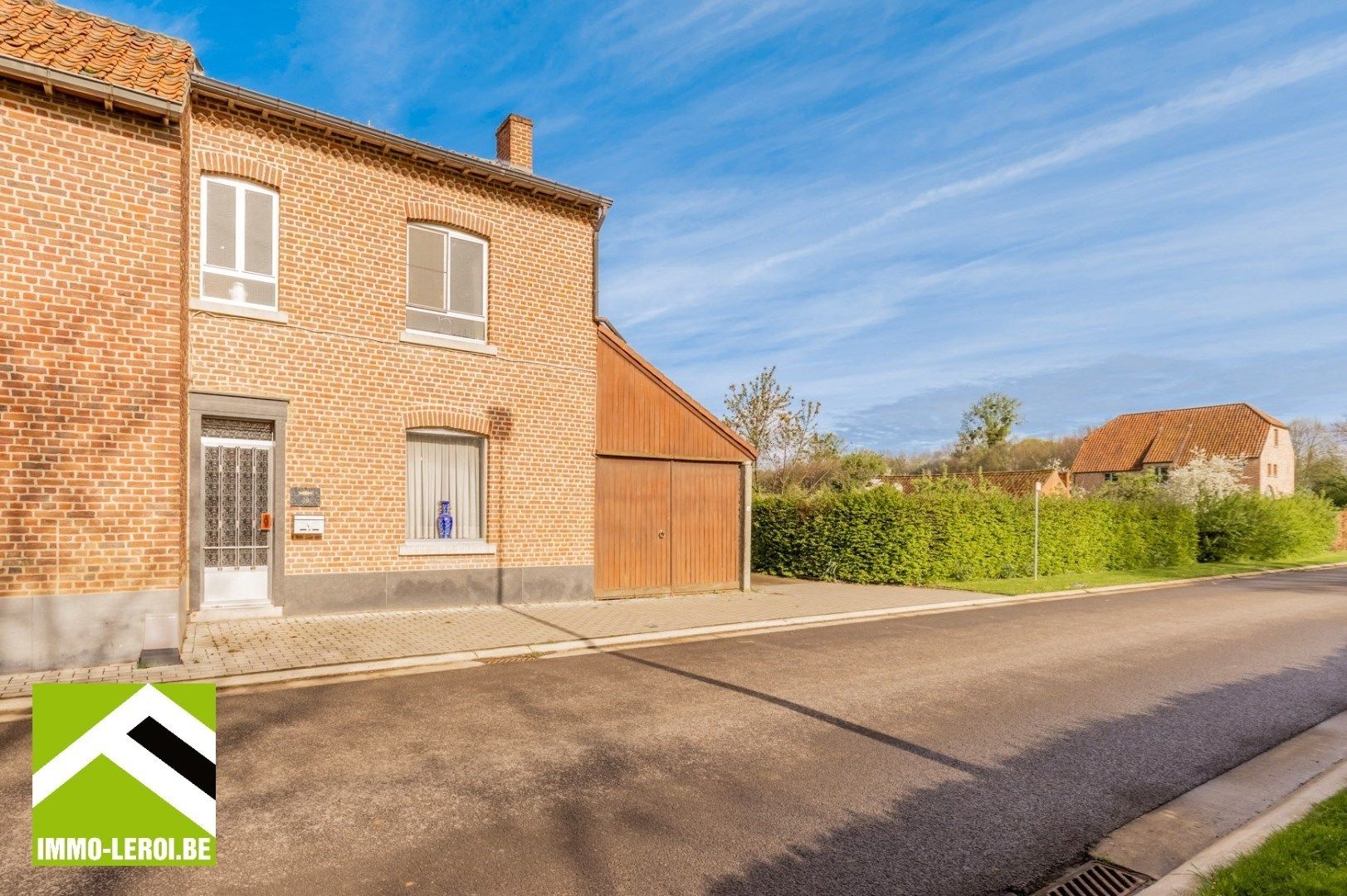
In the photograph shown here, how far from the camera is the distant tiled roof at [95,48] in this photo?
8086 mm

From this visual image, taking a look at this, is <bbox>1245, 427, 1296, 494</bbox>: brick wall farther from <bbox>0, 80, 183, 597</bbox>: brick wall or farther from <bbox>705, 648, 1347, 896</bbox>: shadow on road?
<bbox>0, 80, 183, 597</bbox>: brick wall

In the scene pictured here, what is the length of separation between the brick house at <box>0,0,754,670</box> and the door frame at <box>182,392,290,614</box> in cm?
3

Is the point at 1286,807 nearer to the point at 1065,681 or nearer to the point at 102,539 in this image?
the point at 1065,681

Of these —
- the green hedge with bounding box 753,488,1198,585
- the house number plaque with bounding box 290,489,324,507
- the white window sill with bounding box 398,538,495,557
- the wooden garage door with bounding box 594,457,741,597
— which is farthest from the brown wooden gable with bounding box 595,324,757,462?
the house number plaque with bounding box 290,489,324,507

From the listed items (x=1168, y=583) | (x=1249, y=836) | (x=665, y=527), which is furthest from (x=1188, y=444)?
(x=1249, y=836)

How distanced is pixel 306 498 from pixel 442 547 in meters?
2.23

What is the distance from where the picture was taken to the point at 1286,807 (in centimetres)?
464

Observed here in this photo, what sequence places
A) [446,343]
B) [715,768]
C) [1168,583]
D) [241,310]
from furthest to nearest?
[1168,583] < [446,343] < [241,310] < [715,768]

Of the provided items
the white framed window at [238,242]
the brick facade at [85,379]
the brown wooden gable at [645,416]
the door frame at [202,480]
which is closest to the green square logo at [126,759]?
the brick facade at [85,379]

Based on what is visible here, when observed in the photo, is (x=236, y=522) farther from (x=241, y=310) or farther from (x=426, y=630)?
(x=426, y=630)

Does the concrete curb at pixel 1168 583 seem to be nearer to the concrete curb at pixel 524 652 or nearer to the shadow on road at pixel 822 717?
the concrete curb at pixel 524 652

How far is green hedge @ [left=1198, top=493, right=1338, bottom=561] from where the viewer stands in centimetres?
2798

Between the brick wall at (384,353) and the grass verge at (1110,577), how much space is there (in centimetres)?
1024

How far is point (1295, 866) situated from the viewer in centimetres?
371
